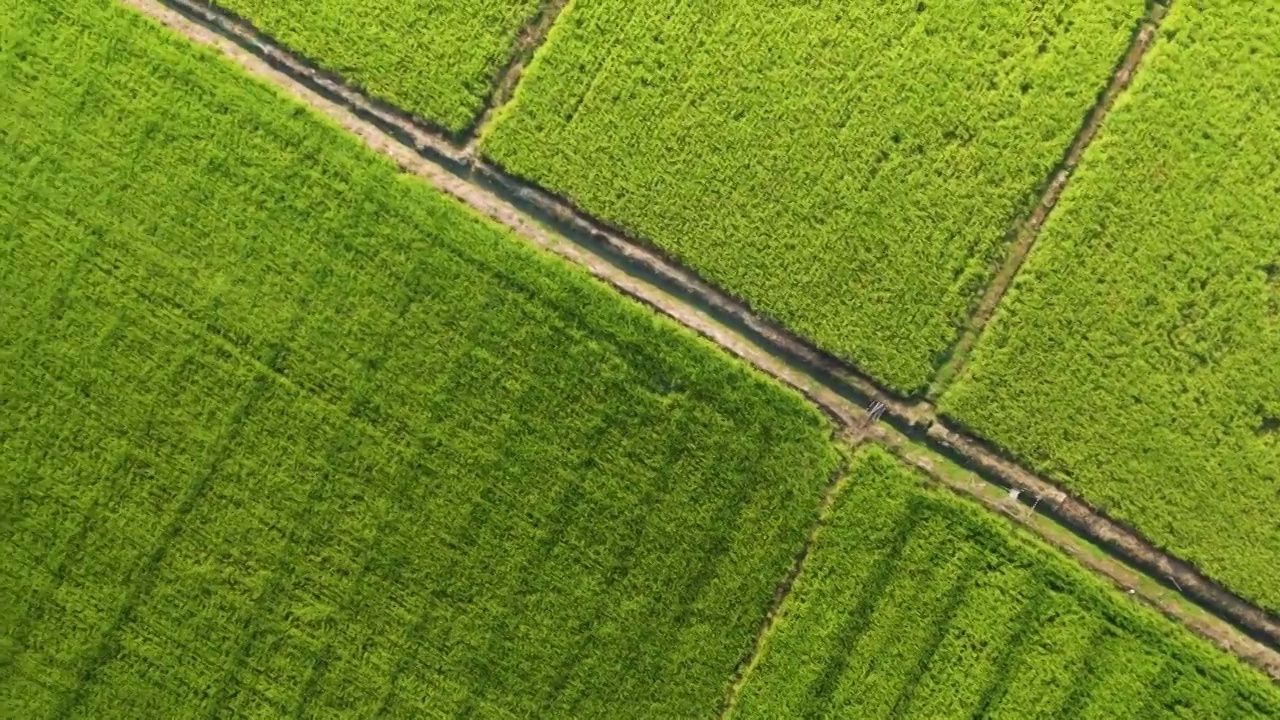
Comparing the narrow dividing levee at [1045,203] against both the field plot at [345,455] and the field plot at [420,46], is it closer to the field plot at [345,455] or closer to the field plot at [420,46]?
the field plot at [345,455]

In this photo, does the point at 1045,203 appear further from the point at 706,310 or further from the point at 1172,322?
the point at 706,310

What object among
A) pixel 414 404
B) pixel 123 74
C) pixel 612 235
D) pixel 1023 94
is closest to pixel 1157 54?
pixel 1023 94

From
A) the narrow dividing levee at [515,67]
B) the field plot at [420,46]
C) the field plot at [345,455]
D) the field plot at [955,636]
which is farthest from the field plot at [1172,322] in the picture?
the field plot at [420,46]

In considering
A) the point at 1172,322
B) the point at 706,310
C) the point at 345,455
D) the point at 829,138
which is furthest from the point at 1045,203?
the point at 345,455

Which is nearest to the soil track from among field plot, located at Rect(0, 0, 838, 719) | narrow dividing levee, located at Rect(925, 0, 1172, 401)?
field plot, located at Rect(0, 0, 838, 719)

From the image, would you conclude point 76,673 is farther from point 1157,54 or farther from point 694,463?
point 1157,54

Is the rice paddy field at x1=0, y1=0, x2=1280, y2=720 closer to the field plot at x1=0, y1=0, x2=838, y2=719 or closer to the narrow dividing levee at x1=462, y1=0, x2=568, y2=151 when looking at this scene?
the field plot at x1=0, y1=0, x2=838, y2=719
